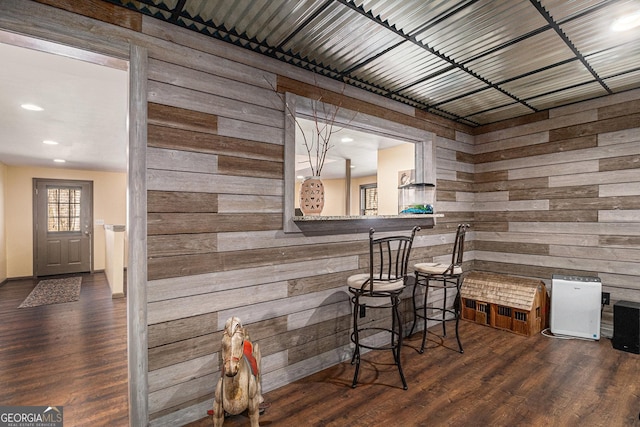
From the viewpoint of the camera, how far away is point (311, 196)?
8.38 feet

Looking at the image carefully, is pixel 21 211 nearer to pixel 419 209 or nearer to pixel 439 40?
pixel 419 209

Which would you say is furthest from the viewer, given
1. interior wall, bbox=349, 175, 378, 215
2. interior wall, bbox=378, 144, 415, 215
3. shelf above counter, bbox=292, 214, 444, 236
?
interior wall, bbox=349, 175, 378, 215

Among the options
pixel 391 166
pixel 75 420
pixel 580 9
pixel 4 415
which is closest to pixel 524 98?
pixel 580 9

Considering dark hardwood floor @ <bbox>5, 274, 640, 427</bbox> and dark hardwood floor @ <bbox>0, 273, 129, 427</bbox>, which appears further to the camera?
dark hardwood floor @ <bbox>0, 273, 129, 427</bbox>

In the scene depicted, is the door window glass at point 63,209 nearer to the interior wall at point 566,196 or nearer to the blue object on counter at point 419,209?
the blue object on counter at point 419,209

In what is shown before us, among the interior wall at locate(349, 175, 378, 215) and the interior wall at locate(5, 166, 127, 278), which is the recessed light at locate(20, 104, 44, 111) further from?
the interior wall at locate(349, 175, 378, 215)

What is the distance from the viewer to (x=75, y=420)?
80.4 inches

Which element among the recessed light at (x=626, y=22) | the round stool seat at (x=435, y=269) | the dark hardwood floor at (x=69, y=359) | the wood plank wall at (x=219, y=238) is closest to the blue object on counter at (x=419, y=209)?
the round stool seat at (x=435, y=269)

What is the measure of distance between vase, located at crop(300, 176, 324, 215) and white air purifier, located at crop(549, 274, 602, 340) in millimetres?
2738

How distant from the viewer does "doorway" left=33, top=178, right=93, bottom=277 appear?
23.2ft

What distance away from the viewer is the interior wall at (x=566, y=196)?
3.22 metres

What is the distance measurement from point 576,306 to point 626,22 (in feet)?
8.47

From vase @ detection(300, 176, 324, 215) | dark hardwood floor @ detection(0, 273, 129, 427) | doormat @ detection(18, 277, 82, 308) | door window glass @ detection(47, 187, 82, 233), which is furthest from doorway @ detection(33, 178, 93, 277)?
vase @ detection(300, 176, 324, 215)

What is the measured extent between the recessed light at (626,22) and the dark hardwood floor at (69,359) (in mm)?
4033
